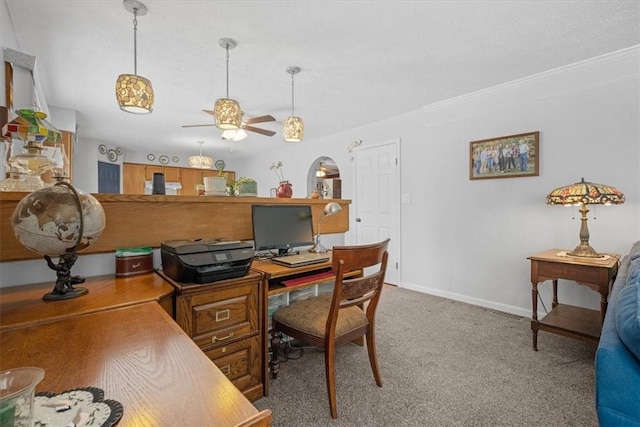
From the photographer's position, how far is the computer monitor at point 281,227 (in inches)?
77.3

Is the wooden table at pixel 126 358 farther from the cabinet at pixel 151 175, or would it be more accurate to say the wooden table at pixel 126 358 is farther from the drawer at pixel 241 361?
the cabinet at pixel 151 175

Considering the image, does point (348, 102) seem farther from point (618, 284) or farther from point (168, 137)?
point (168, 137)

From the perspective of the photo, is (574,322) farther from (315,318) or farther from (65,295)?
(65,295)

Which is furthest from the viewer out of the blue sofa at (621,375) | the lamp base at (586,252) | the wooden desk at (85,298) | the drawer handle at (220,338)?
the lamp base at (586,252)

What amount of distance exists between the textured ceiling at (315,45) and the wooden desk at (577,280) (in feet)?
5.24

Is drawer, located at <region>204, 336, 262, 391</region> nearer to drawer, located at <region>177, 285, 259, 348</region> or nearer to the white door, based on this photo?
drawer, located at <region>177, 285, 259, 348</region>

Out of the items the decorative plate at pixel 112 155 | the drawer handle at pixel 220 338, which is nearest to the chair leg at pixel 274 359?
the drawer handle at pixel 220 338

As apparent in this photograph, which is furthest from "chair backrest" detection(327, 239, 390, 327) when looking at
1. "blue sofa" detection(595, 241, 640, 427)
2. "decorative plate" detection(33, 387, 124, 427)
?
"decorative plate" detection(33, 387, 124, 427)

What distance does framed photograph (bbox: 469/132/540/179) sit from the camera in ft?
9.35

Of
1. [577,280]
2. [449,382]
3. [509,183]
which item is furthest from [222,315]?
[509,183]

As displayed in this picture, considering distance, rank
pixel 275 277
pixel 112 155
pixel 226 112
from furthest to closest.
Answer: pixel 112 155
pixel 226 112
pixel 275 277

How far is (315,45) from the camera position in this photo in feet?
7.44

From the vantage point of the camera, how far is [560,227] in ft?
8.86

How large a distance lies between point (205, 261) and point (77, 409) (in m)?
0.86
